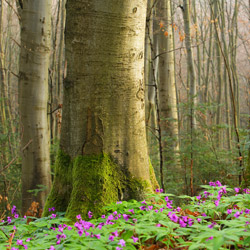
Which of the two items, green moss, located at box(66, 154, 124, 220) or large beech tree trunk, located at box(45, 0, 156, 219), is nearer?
green moss, located at box(66, 154, 124, 220)

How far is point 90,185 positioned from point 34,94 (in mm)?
2655

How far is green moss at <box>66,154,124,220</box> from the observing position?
8.91 ft

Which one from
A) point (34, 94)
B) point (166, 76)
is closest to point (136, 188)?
point (34, 94)

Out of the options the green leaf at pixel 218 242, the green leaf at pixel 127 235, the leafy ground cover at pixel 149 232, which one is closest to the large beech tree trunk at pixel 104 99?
the leafy ground cover at pixel 149 232

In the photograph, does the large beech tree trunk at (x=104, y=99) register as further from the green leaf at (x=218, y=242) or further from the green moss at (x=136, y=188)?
the green leaf at (x=218, y=242)

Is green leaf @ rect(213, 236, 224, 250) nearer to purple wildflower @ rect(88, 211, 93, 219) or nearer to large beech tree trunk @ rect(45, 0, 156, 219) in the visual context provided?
purple wildflower @ rect(88, 211, 93, 219)

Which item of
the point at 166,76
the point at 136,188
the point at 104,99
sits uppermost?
the point at 166,76

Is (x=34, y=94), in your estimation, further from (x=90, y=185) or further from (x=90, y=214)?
(x=90, y=214)

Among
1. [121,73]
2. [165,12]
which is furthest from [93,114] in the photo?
[165,12]

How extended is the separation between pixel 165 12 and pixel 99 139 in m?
6.21

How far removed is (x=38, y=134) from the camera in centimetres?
505

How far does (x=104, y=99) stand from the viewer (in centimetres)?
289

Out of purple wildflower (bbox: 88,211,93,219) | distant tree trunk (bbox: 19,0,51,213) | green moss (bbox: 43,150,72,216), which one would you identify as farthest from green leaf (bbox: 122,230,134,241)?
distant tree trunk (bbox: 19,0,51,213)

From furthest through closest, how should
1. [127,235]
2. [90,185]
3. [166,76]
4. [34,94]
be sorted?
[166,76], [34,94], [90,185], [127,235]
